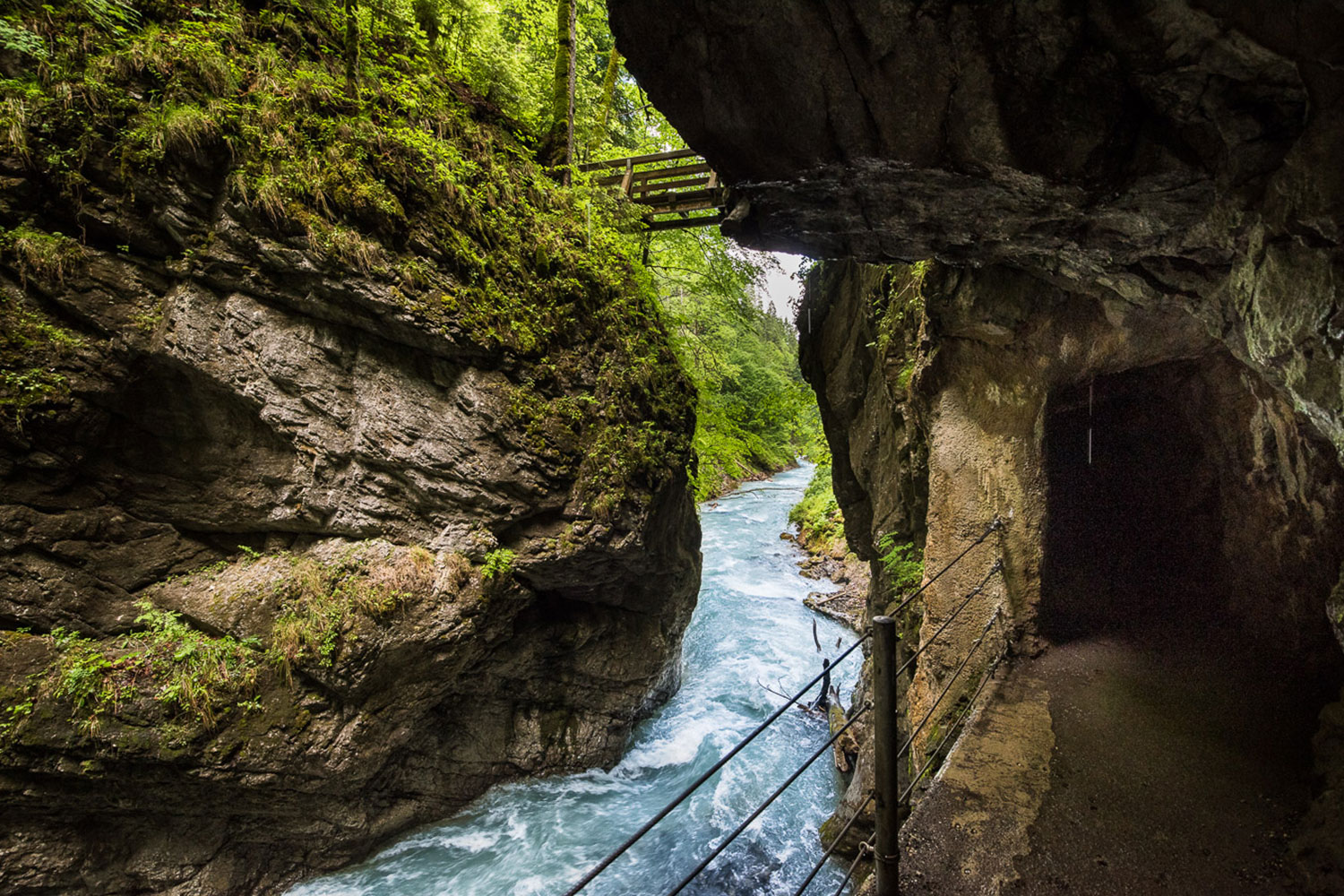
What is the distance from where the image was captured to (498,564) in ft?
20.4

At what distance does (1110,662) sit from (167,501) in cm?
871

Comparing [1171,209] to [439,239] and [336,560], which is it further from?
[336,560]

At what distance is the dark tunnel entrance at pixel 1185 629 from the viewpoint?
248 centimetres

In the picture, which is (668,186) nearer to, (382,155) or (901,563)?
(382,155)

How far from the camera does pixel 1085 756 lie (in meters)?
3.10

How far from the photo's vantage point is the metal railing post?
1931 millimetres

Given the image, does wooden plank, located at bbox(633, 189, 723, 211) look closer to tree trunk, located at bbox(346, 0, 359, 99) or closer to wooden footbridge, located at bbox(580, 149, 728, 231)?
wooden footbridge, located at bbox(580, 149, 728, 231)

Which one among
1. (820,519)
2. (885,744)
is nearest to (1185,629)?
(885,744)

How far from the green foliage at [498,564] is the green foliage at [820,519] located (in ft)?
37.0

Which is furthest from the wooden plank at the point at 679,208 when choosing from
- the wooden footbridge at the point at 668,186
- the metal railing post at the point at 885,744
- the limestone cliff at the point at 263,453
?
the metal railing post at the point at 885,744

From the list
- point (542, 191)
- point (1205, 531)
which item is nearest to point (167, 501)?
point (542, 191)

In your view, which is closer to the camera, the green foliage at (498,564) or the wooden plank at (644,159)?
the green foliage at (498,564)

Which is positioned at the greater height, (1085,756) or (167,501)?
(167,501)

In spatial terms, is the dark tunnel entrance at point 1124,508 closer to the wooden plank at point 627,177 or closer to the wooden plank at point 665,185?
the wooden plank at point 665,185
